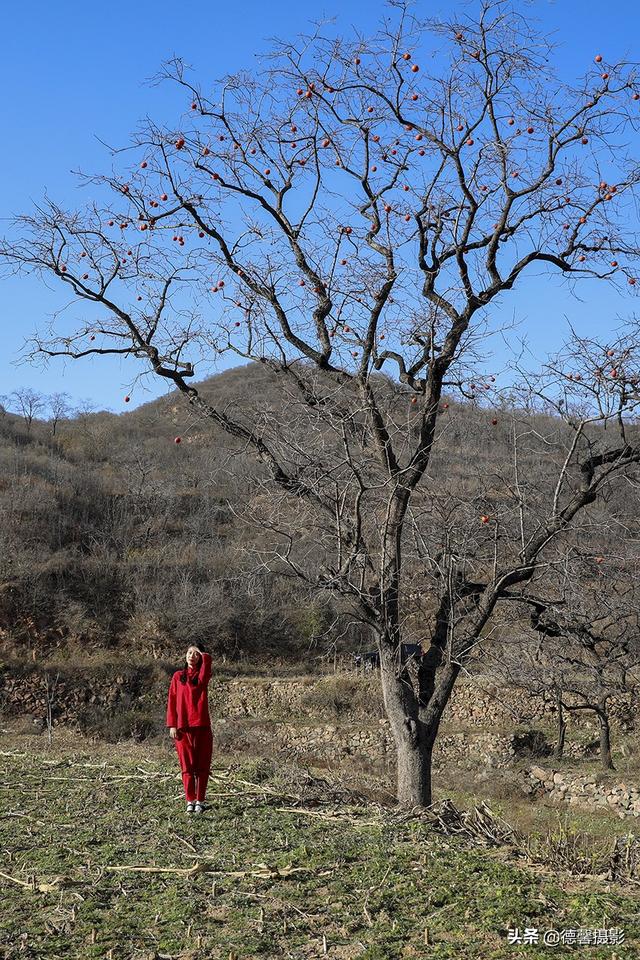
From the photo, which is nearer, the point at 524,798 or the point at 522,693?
the point at 524,798

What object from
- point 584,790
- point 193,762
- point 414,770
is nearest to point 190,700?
point 193,762

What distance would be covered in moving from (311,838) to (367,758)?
42.4 feet

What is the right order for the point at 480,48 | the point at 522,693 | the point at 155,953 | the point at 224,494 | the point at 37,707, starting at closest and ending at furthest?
the point at 155,953 < the point at 480,48 < the point at 37,707 < the point at 522,693 < the point at 224,494

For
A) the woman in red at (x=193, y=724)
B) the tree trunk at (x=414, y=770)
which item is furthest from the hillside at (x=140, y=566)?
the woman in red at (x=193, y=724)

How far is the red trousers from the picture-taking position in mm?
5895

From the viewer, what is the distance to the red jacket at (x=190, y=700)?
236 inches

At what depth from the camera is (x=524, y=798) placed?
14.2 meters

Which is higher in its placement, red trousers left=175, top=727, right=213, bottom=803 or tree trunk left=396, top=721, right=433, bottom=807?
red trousers left=175, top=727, right=213, bottom=803

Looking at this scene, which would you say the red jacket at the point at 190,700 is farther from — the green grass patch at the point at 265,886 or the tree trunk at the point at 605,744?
the tree trunk at the point at 605,744

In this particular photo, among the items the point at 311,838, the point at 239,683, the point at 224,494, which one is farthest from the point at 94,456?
the point at 311,838

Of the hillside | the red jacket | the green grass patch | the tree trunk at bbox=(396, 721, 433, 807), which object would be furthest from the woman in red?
the hillside

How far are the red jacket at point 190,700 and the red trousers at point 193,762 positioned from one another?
0.07 meters

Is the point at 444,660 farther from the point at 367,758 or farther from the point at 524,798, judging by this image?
the point at 367,758

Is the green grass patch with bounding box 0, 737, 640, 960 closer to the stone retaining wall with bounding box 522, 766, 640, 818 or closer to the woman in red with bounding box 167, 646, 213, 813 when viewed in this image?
the woman in red with bounding box 167, 646, 213, 813
